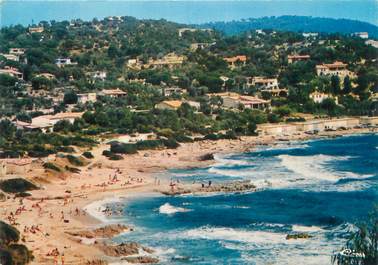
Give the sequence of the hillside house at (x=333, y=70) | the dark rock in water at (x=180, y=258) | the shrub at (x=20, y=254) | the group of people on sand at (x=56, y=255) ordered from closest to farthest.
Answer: the shrub at (x=20, y=254)
the group of people on sand at (x=56, y=255)
the dark rock in water at (x=180, y=258)
the hillside house at (x=333, y=70)

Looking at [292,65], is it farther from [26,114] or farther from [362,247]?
[362,247]

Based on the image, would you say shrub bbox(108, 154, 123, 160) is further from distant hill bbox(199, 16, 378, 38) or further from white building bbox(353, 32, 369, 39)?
white building bbox(353, 32, 369, 39)

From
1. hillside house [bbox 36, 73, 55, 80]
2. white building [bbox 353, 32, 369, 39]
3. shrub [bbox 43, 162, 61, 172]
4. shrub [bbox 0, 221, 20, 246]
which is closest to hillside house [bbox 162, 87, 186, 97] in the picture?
hillside house [bbox 36, 73, 55, 80]

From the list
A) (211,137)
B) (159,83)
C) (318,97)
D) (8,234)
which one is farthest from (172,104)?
(8,234)

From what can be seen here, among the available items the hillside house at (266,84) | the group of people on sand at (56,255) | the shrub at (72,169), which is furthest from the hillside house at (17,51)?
the group of people on sand at (56,255)

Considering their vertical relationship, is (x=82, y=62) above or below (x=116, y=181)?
above

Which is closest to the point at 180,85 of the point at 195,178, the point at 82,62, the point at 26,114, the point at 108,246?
the point at 82,62

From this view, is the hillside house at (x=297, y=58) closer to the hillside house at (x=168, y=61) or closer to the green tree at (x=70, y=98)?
the hillside house at (x=168, y=61)
